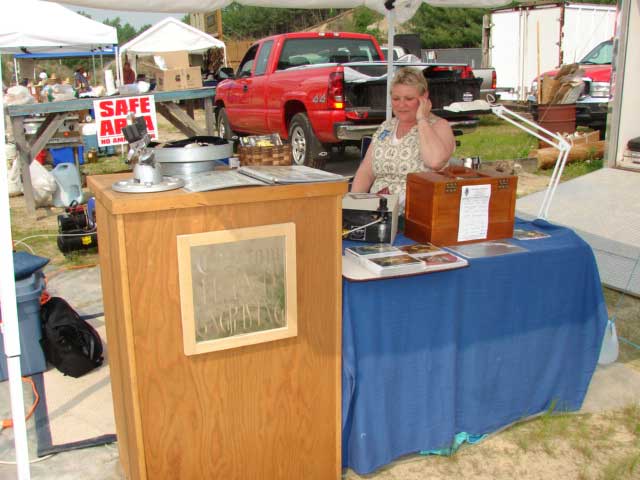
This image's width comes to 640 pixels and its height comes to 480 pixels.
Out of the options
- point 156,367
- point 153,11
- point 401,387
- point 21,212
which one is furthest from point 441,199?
point 21,212

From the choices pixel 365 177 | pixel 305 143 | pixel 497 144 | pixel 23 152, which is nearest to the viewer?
pixel 365 177

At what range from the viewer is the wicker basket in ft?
8.52

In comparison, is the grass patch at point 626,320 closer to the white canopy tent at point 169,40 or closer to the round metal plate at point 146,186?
the round metal plate at point 146,186

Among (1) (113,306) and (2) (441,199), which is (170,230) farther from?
(2) (441,199)

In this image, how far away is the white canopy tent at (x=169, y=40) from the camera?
2011cm

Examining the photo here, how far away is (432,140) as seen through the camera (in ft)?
10.7

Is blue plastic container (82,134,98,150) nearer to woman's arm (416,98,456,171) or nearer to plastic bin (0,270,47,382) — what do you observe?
plastic bin (0,270,47,382)

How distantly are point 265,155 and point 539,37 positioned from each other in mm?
15635

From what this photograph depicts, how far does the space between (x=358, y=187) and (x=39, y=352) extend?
2042 millimetres

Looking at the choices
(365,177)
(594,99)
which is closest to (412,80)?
(365,177)

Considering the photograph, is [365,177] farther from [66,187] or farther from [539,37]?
[539,37]

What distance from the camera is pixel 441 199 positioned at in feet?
8.36

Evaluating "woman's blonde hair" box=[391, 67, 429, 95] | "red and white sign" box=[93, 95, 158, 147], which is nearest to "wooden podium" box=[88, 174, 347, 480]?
"woman's blonde hair" box=[391, 67, 429, 95]

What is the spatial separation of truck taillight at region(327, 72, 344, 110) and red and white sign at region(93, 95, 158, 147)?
206 cm
